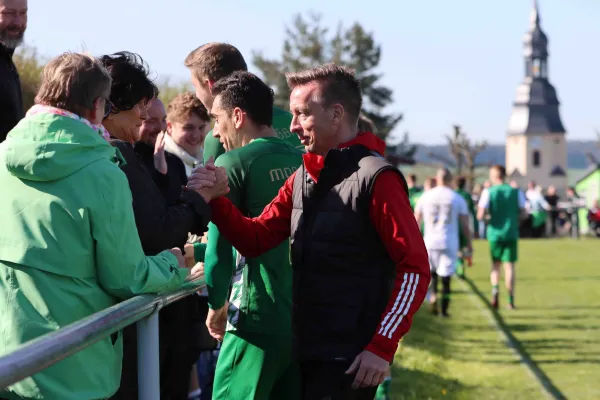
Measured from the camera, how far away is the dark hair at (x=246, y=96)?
4.69 metres

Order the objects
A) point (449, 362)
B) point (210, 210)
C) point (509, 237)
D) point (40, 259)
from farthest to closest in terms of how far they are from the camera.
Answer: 1. point (509, 237)
2. point (449, 362)
3. point (210, 210)
4. point (40, 259)

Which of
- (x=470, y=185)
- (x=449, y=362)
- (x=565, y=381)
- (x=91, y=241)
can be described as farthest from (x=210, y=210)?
(x=470, y=185)

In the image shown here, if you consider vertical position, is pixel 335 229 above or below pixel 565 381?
above

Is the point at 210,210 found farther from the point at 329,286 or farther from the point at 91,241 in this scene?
the point at 91,241

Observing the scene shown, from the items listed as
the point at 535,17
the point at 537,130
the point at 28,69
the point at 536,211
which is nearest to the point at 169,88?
the point at 28,69

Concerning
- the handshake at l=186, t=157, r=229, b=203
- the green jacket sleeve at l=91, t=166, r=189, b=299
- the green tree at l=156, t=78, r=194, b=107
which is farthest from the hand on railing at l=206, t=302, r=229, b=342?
the green tree at l=156, t=78, r=194, b=107

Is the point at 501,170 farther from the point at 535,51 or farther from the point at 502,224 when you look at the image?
the point at 535,51

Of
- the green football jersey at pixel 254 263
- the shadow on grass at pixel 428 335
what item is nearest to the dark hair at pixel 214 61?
the green football jersey at pixel 254 263

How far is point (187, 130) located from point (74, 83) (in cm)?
379

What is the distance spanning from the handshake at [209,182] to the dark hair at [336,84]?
1.51 ft

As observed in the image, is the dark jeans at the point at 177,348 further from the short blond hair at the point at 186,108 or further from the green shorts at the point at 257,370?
the short blond hair at the point at 186,108

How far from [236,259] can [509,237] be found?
1226cm

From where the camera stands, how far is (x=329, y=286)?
12.8 ft

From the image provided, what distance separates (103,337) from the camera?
297cm
